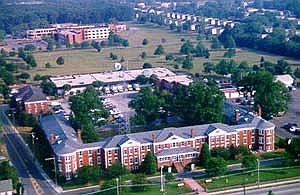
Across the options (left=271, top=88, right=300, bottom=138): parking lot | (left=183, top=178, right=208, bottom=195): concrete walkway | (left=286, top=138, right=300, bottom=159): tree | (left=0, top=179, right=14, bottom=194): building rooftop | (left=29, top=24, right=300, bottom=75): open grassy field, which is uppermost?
(left=286, top=138, right=300, bottom=159): tree

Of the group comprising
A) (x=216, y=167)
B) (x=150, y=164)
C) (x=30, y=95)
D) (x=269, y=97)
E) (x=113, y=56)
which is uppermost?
(x=269, y=97)

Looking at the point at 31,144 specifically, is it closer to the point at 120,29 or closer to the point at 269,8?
the point at 120,29

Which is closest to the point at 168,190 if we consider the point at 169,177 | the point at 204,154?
the point at 169,177

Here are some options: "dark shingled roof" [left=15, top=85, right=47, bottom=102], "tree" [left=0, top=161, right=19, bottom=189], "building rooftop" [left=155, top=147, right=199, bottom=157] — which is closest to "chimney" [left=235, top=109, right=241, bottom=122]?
"building rooftop" [left=155, top=147, right=199, bottom=157]

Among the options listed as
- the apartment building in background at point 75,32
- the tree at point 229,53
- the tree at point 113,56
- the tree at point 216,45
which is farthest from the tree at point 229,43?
the apartment building in background at point 75,32

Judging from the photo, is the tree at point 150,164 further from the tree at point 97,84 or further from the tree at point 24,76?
the tree at point 24,76

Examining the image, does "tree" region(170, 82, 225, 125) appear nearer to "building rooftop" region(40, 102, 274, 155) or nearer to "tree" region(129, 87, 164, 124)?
"building rooftop" region(40, 102, 274, 155)

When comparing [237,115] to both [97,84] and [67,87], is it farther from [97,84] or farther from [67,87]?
[67,87]
